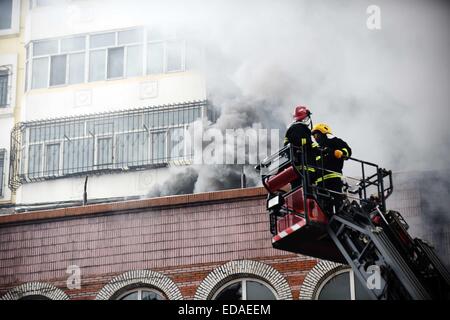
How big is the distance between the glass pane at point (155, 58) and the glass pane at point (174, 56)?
0.34 feet

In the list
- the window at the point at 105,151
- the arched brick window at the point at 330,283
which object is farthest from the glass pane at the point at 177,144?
the arched brick window at the point at 330,283

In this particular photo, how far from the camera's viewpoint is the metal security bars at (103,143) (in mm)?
14109

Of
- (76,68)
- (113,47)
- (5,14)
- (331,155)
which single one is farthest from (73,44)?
(331,155)

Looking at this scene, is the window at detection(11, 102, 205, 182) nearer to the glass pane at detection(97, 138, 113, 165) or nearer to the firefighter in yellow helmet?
the glass pane at detection(97, 138, 113, 165)

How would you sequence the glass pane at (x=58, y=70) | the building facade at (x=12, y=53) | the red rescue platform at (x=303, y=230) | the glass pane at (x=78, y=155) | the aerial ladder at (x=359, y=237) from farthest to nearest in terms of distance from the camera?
the building facade at (x=12, y=53)
the glass pane at (x=58, y=70)
the glass pane at (x=78, y=155)
the red rescue platform at (x=303, y=230)
the aerial ladder at (x=359, y=237)

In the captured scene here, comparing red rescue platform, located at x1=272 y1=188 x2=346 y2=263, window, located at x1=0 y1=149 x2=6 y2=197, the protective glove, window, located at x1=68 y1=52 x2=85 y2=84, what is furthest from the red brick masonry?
the protective glove

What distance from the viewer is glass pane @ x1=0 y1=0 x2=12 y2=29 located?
49.4 ft

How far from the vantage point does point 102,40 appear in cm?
1473

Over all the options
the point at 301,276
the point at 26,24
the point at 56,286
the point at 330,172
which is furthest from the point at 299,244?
the point at 26,24

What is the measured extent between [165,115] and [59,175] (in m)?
1.78

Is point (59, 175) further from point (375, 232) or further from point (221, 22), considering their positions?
point (375, 232)

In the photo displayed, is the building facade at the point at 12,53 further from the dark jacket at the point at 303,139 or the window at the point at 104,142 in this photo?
the dark jacket at the point at 303,139

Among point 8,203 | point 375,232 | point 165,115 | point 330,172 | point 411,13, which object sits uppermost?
point 411,13

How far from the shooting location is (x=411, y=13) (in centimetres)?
1351
